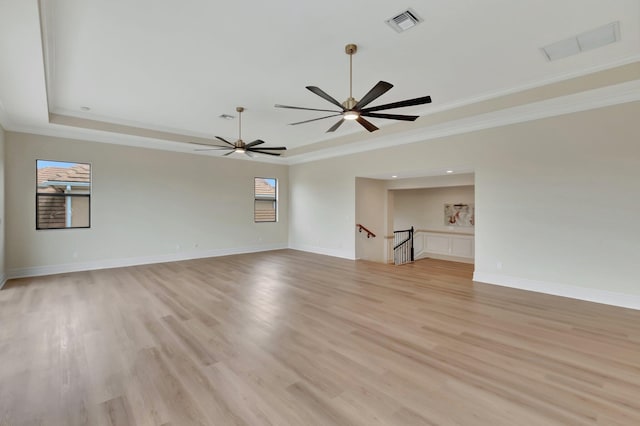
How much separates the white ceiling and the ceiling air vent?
55 mm

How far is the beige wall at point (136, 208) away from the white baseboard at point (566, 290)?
6451mm

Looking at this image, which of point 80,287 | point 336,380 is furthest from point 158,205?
point 336,380

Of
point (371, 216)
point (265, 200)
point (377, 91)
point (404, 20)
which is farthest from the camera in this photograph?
point (265, 200)

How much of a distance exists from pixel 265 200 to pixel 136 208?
3700 millimetres

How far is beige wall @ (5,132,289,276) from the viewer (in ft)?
19.4

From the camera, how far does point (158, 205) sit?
745cm

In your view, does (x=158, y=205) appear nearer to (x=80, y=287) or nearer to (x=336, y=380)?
(x=80, y=287)

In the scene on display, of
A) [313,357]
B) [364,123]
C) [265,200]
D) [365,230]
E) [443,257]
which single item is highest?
[364,123]

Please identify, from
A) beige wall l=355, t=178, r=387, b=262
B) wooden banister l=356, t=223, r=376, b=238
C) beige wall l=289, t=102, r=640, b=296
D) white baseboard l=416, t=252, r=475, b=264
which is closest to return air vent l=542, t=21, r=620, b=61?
beige wall l=289, t=102, r=640, b=296

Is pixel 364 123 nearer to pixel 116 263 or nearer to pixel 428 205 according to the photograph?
pixel 116 263

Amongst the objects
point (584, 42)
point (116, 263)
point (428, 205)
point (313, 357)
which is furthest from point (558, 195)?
point (116, 263)

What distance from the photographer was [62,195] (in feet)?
20.7

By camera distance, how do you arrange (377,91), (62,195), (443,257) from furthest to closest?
(443,257) < (62,195) < (377,91)

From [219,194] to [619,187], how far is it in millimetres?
8443
